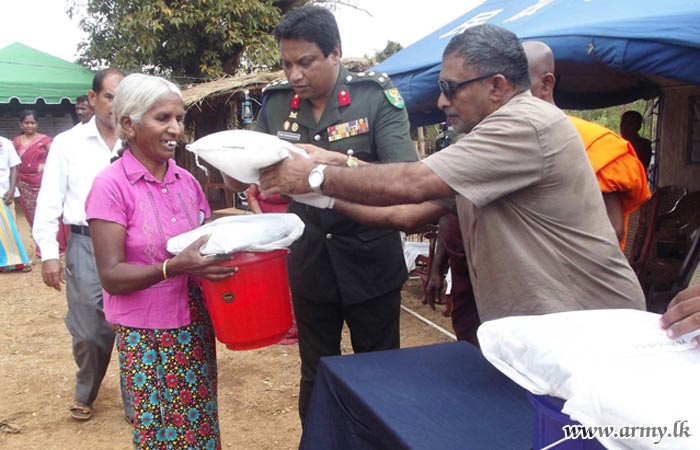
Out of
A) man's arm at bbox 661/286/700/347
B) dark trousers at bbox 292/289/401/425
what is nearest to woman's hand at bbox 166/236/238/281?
dark trousers at bbox 292/289/401/425

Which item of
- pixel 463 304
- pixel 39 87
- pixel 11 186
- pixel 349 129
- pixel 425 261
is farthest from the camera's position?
pixel 39 87

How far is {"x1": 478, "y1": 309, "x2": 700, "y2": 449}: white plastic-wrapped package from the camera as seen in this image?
873mm

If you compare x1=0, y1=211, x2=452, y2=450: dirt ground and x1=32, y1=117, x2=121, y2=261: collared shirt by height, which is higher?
x1=32, y1=117, x2=121, y2=261: collared shirt

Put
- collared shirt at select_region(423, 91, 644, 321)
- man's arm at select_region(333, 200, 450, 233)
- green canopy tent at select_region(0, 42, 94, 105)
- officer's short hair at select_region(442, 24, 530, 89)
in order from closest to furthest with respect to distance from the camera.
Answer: collared shirt at select_region(423, 91, 644, 321) < officer's short hair at select_region(442, 24, 530, 89) < man's arm at select_region(333, 200, 450, 233) < green canopy tent at select_region(0, 42, 94, 105)

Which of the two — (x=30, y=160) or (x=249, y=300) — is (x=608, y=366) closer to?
(x=249, y=300)

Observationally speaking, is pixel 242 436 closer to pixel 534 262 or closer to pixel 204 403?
pixel 204 403

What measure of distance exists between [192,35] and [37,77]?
3.52 metres

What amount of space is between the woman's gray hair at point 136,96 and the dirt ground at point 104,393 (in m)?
2.02

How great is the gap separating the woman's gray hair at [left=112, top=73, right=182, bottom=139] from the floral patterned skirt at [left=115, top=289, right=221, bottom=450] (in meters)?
0.65

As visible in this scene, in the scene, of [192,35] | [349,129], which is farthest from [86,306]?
[192,35]

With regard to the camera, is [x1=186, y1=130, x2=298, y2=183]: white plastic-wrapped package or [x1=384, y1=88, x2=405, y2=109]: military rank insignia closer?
[x1=186, y1=130, x2=298, y2=183]: white plastic-wrapped package

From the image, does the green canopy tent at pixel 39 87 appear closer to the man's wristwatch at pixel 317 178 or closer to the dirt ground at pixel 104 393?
the dirt ground at pixel 104 393

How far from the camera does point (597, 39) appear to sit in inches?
136

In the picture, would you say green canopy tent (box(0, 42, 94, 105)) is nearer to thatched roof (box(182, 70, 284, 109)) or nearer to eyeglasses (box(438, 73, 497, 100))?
thatched roof (box(182, 70, 284, 109))
